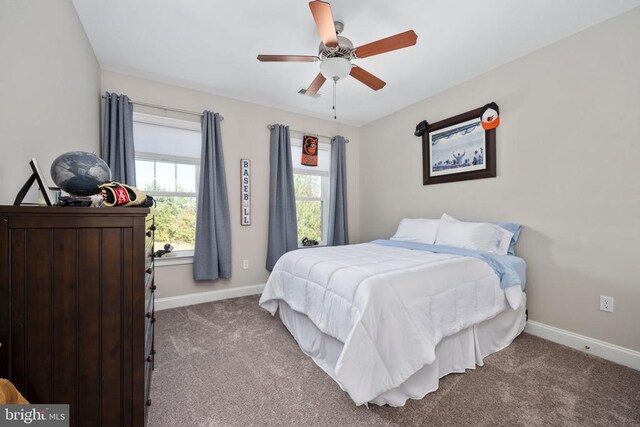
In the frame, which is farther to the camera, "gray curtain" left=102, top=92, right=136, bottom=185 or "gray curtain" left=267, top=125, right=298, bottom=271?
"gray curtain" left=267, top=125, right=298, bottom=271

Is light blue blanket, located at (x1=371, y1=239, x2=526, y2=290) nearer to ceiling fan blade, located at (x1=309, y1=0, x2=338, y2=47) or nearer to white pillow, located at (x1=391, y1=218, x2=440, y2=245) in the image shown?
white pillow, located at (x1=391, y1=218, x2=440, y2=245)

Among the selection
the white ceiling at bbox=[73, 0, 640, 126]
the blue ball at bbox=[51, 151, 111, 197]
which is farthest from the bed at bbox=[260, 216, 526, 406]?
the white ceiling at bbox=[73, 0, 640, 126]

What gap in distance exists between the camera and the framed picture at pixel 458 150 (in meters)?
2.77

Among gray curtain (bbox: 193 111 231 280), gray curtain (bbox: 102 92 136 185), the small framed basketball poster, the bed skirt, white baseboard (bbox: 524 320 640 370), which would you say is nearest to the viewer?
the bed skirt

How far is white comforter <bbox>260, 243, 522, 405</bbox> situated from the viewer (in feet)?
4.65

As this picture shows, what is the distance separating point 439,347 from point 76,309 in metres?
1.92

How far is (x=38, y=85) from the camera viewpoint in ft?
4.75

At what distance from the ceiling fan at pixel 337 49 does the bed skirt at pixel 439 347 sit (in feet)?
6.55

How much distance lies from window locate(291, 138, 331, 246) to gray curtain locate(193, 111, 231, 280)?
112cm

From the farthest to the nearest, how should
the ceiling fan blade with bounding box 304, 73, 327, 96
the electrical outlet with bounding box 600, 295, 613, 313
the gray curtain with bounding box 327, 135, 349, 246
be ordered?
the gray curtain with bounding box 327, 135, 349, 246 < the ceiling fan blade with bounding box 304, 73, 327, 96 < the electrical outlet with bounding box 600, 295, 613, 313

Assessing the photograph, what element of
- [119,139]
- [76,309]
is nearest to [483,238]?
[76,309]

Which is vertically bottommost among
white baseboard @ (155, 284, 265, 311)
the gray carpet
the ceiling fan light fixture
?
the gray carpet

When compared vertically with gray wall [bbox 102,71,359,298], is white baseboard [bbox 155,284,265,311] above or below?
below

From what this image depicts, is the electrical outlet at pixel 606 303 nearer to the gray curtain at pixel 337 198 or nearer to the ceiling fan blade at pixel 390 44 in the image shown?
the ceiling fan blade at pixel 390 44
